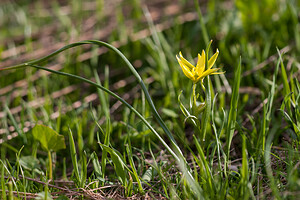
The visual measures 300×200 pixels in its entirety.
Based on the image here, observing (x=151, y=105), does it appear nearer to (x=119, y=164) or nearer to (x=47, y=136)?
(x=119, y=164)

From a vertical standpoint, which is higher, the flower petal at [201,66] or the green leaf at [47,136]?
the flower petal at [201,66]

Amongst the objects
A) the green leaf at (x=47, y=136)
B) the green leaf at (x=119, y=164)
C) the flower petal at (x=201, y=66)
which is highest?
the flower petal at (x=201, y=66)

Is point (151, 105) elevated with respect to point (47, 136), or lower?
elevated

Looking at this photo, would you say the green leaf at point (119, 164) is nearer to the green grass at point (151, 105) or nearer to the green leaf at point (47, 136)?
the green grass at point (151, 105)

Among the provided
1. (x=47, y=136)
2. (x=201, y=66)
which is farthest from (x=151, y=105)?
(x=47, y=136)

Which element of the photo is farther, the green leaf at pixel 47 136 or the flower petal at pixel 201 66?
the green leaf at pixel 47 136

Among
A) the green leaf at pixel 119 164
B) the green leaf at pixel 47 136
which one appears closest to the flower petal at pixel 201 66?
the green leaf at pixel 119 164
